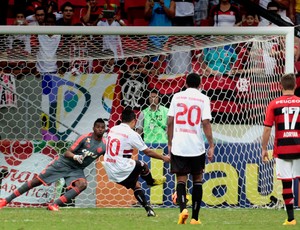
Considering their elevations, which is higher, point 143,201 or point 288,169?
point 288,169

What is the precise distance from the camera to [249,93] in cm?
1548

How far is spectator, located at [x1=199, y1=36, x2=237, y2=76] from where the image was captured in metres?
15.9

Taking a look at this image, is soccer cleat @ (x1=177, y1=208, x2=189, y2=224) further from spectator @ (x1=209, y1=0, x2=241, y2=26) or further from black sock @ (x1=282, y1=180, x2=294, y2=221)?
spectator @ (x1=209, y1=0, x2=241, y2=26)

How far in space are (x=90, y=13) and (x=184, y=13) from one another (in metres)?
1.75

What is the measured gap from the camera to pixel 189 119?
10.9 meters

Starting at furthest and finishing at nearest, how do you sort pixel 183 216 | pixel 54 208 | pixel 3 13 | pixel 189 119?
1. pixel 3 13
2. pixel 54 208
3. pixel 189 119
4. pixel 183 216

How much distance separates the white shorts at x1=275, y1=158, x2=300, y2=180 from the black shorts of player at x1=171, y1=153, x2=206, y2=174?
2.84 ft

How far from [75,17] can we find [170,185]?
4822 mm

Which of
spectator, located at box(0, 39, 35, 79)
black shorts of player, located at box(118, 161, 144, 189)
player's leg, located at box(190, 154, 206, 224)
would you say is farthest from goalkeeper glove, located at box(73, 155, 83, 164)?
player's leg, located at box(190, 154, 206, 224)

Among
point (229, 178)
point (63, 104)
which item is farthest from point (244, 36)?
point (63, 104)

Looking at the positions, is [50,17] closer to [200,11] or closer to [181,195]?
[200,11]

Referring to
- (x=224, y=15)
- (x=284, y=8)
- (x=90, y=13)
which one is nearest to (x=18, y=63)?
(x=90, y=13)

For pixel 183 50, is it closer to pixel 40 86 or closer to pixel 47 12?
pixel 40 86

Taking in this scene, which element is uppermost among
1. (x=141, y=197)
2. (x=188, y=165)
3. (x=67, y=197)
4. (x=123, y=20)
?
(x=123, y=20)
